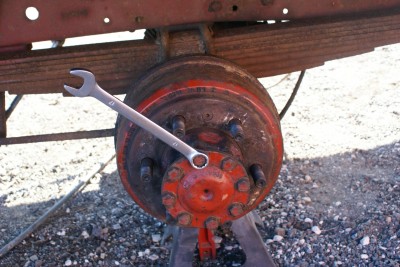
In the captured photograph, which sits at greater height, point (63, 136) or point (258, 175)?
point (63, 136)

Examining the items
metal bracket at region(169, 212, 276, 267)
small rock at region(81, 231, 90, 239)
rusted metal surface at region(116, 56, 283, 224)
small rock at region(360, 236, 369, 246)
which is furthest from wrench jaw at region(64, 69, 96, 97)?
small rock at region(360, 236, 369, 246)

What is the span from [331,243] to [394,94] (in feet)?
5.30

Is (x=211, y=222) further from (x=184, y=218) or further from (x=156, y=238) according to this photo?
(x=156, y=238)

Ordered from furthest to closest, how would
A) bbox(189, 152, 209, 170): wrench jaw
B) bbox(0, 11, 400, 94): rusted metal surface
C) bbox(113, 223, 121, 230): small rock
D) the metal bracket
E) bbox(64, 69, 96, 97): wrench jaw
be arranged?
bbox(113, 223, 121, 230): small rock, the metal bracket, bbox(0, 11, 400, 94): rusted metal surface, bbox(189, 152, 209, 170): wrench jaw, bbox(64, 69, 96, 97): wrench jaw

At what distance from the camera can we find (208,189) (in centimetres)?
200

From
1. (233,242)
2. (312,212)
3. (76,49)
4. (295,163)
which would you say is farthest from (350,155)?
(76,49)

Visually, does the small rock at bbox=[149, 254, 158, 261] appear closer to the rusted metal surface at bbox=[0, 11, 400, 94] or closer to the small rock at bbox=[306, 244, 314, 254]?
the small rock at bbox=[306, 244, 314, 254]

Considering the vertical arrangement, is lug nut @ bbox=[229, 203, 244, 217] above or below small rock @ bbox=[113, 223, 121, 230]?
below

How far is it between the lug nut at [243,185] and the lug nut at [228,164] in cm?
6

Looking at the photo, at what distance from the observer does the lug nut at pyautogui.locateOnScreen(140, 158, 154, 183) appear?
6.55 feet

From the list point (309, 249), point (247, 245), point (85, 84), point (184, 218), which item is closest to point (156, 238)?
point (247, 245)

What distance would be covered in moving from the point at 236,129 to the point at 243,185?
0.61 feet

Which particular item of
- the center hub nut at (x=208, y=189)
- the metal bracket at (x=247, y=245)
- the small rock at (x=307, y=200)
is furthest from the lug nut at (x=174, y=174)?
the small rock at (x=307, y=200)

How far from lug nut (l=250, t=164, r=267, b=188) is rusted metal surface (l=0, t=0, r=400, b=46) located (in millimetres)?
527
